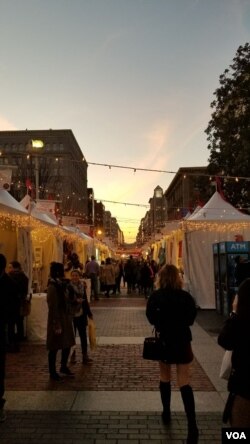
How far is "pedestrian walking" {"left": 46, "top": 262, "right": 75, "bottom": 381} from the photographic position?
729 centimetres

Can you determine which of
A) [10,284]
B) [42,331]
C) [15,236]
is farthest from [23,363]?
[15,236]

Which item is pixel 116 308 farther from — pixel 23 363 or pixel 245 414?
pixel 245 414

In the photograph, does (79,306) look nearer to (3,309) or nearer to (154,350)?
(3,309)

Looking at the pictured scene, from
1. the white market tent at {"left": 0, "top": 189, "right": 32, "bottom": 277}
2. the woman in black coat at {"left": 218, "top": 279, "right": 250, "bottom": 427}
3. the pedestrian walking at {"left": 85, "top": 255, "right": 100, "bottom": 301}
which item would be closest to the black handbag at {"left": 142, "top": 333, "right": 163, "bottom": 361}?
the woman in black coat at {"left": 218, "top": 279, "right": 250, "bottom": 427}

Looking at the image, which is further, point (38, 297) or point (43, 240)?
point (43, 240)

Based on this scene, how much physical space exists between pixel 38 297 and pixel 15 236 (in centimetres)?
284

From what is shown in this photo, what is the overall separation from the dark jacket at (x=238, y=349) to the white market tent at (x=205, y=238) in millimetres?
13398

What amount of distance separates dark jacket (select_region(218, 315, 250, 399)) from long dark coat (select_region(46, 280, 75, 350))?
4.38 metres

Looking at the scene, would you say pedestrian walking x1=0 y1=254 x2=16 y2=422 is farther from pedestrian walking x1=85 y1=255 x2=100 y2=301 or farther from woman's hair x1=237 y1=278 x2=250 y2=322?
pedestrian walking x1=85 y1=255 x2=100 y2=301

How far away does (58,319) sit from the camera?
738 centimetres

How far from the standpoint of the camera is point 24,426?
526cm

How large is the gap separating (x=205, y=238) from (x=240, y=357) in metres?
13.9

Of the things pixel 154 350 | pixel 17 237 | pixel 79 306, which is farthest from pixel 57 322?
pixel 17 237

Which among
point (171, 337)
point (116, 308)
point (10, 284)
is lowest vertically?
point (116, 308)
